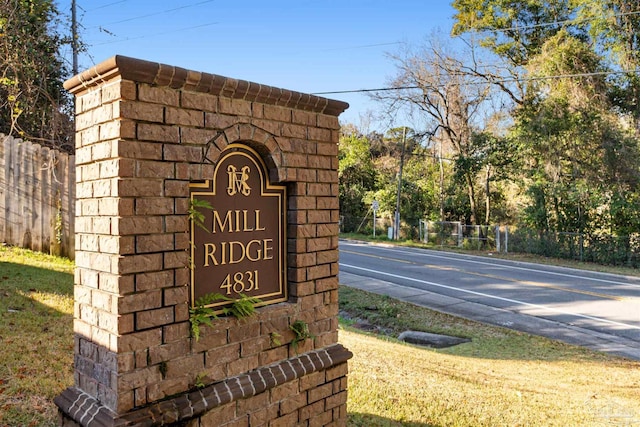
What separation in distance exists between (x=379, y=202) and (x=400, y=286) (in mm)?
19645

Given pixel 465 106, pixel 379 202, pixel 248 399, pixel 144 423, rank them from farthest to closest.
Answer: pixel 379 202, pixel 465 106, pixel 248 399, pixel 144 423

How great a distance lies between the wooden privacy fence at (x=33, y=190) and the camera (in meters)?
7.68

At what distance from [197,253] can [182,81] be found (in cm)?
90

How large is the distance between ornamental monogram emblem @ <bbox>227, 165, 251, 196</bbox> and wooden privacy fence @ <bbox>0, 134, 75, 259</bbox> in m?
5.93

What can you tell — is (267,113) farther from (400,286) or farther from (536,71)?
(536,71)

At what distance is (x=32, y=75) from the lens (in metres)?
8.82

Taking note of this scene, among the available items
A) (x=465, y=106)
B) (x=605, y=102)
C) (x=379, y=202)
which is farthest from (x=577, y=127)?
(x=379, y=202)

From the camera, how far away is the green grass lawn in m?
3.80

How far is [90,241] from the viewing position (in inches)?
96.0

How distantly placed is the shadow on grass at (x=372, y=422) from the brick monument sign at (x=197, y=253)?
51cm

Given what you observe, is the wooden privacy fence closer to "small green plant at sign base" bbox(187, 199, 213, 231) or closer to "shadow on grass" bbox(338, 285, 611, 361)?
"shadow on grass" bbox(338, 285, 611, 361)

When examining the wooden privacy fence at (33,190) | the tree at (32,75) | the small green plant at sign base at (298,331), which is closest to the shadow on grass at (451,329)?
the small green plant at sign base at (298,331)

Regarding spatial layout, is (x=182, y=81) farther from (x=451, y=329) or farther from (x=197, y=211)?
(x=451, y=329)

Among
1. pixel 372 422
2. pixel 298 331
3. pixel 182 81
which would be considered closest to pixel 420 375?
pixel 372 422
